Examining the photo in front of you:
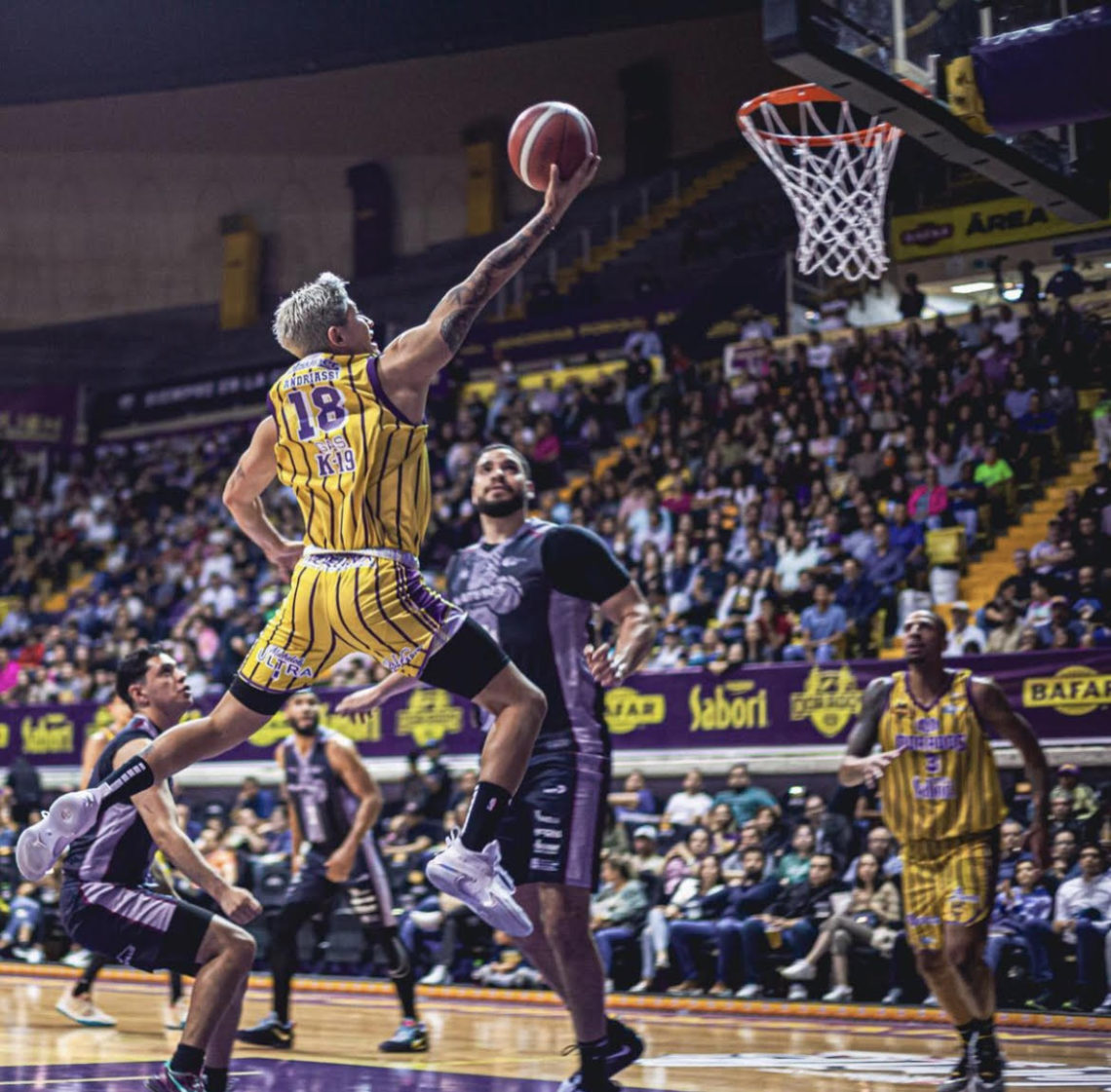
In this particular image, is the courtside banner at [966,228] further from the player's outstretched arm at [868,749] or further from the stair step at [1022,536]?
the player's outstretched arm at [868,749]

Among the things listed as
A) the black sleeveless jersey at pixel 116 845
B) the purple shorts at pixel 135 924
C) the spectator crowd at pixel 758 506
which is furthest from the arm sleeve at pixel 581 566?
the spectator crowd at pixel 758 506

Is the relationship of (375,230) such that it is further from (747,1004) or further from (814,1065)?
(814,1065)

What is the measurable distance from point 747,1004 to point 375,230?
23226 mm

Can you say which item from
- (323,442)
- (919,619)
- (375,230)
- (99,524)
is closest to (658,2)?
(375,230)

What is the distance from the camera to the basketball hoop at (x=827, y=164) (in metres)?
11.3

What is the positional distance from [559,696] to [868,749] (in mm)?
2013

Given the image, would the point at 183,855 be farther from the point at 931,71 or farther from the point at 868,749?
the point at 931,71

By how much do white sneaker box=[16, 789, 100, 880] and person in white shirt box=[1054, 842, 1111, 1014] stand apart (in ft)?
23.3

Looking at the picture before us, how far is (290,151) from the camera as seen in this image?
3203 cm

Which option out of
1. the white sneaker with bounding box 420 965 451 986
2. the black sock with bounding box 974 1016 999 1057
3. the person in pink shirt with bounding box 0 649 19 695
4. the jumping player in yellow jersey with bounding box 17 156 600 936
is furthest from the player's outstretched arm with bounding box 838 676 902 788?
the person in pink shirt with bounding box 0 649 19 695

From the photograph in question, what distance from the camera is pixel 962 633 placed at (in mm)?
13539

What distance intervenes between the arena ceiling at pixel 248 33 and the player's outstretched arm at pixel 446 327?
19867 millimetres

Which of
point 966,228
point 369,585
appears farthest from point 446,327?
point 966,228

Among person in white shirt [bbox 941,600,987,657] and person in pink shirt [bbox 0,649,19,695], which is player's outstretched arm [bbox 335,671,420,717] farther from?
person in pink shirt [bbox 0,649,19,695]
